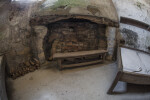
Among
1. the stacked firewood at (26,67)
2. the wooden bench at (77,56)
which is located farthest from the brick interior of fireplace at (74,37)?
the stacked firewood at (26,67)

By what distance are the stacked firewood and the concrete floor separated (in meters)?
0.11

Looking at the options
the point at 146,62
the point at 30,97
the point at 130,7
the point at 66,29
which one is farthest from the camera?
the point at 130,7

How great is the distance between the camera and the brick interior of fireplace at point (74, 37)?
349 centimetres

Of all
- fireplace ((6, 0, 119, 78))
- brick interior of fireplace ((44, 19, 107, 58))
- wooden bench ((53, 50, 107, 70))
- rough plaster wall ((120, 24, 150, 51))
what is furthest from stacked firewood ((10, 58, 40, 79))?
rough plaster wall ((120, 24, 150, 51))

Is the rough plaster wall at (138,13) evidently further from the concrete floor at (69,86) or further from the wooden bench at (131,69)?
the concrete floor at (69,86)

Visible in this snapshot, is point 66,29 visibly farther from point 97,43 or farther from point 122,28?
point 122,28

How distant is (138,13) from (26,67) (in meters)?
3.69

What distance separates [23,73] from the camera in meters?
3.26

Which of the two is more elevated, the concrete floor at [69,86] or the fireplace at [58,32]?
the fireplace at [58,32]

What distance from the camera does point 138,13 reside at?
13.6 ft

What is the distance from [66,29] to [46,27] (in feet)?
1.81

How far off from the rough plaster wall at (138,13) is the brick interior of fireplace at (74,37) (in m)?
0.78

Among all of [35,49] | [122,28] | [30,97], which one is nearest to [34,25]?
[35,49]

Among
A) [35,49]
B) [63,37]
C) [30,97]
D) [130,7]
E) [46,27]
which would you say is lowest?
[30,97]
